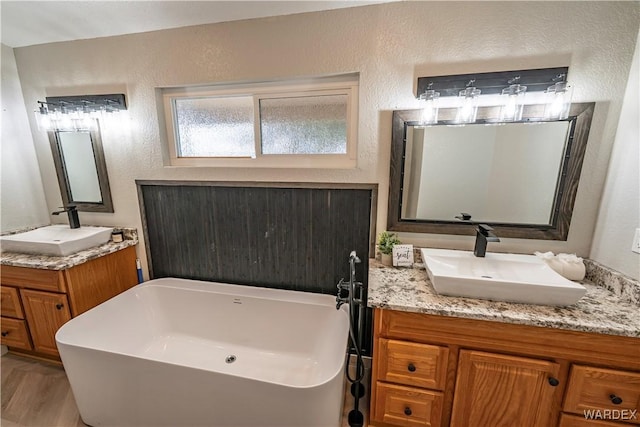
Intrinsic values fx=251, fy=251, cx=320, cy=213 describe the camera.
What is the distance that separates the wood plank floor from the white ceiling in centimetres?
241

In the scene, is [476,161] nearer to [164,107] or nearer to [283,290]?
[283,290]

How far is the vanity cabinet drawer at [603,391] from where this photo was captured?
1029 mm

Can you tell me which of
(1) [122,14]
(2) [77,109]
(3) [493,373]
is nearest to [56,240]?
(2) [77,109]

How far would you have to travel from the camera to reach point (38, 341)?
180 centimetres

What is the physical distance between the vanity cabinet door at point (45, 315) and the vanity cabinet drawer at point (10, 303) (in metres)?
0.05

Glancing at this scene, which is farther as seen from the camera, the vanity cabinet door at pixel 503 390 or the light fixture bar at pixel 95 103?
the light fixture bar at pixel 95 103

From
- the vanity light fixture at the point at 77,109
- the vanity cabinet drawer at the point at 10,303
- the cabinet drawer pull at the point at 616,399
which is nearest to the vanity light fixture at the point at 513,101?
the cabinet drawer pull at the point at 616,399

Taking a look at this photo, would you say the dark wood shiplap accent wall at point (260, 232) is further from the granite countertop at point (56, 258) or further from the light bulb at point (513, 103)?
the light bulb at point (513, 103)

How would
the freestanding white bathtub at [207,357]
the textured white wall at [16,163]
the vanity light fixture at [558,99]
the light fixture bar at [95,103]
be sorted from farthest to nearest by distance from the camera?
the textured white wall at [16,163] < the light fixture bar at [95,103] < the vanity light fixture at [558,99] < the freestanding white bathtub at [207,357]

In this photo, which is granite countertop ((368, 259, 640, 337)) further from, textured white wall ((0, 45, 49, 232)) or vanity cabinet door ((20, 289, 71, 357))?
textured white wall ((0, 45, 49, 232))

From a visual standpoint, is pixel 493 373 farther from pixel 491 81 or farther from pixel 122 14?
pixel 122 14

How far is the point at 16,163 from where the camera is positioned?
2053mm

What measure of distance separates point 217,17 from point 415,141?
1487mm

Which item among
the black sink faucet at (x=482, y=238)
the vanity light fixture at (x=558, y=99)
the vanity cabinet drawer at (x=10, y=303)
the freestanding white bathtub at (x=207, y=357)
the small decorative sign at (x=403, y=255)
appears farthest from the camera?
the vanity cabinet drawer at (x=10, y=303)
